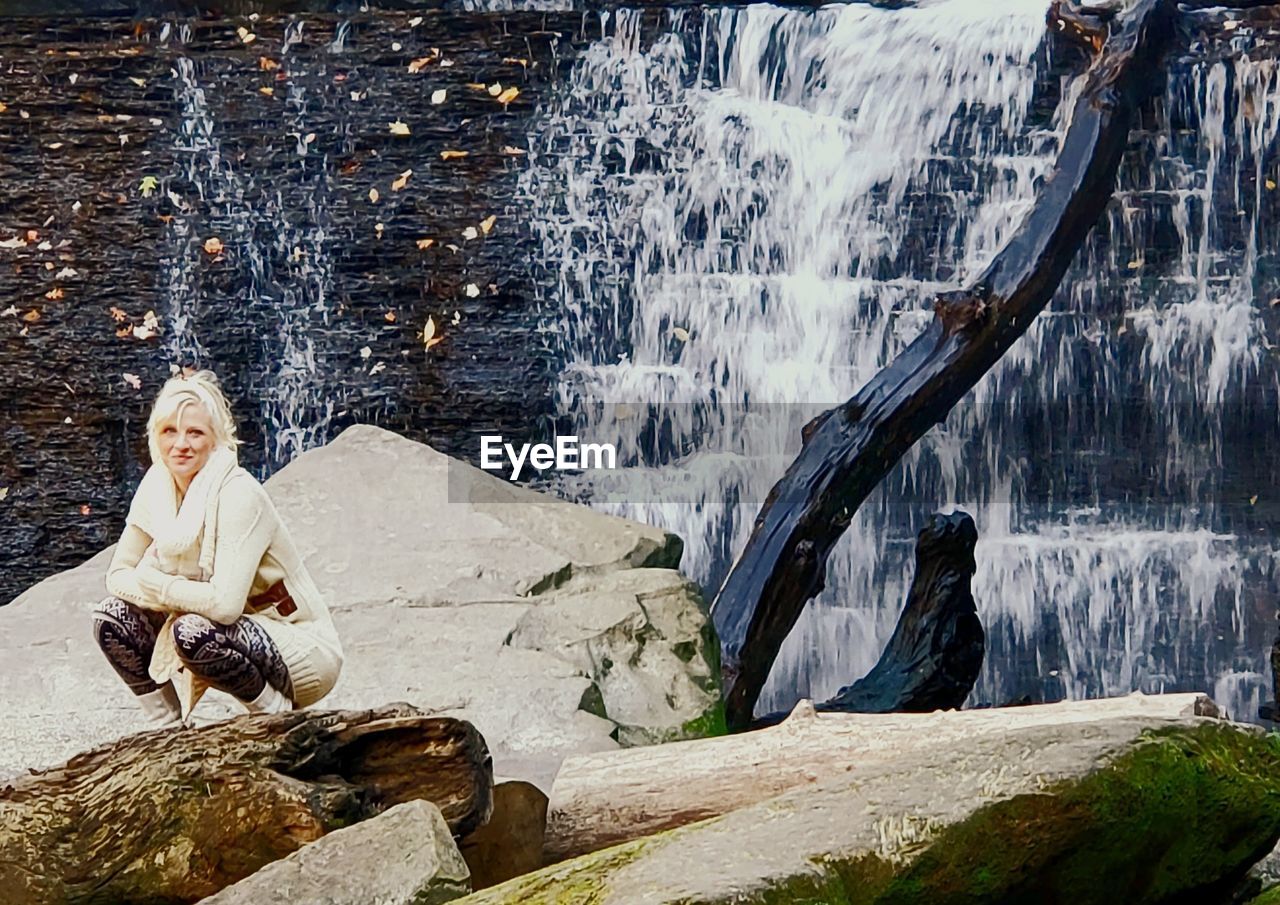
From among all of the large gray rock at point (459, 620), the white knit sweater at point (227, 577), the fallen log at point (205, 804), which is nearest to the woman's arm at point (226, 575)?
the white knit sweater at point (227, 577)

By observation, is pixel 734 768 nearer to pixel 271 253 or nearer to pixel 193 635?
pixel 193 635

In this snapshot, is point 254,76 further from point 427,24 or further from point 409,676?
point 409,676

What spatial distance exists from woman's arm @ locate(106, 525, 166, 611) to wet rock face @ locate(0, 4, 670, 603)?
3777mm

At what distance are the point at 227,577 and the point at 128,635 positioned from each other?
266 millimetres

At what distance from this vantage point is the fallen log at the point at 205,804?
3.10m

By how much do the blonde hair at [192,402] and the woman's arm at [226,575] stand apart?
0.16 metres

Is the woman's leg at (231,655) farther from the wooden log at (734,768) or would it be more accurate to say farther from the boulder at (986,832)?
the boulder at (986,832)

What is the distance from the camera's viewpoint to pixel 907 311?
7410 millimetres

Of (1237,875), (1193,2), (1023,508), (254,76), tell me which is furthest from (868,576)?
(1237,875)

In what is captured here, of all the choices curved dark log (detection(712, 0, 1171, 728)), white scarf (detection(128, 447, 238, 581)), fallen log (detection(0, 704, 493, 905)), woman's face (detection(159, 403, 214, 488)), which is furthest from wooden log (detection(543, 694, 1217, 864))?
curved dark log (detection(712, 0, 1171, 728))

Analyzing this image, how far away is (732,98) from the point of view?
7.55 meters

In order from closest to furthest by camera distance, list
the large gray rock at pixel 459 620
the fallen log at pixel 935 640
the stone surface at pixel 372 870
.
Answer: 1. the stone surface at pixel 372 870
2. the large gray rock at pixel 459 620
3. the fallen log at pixel 935 640

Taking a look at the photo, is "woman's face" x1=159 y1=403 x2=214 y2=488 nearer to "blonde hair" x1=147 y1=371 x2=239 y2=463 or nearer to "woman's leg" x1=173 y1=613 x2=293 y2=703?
"blonde hair" x1=147 y1=371 x2=239 y2=463

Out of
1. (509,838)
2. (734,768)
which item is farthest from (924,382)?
(509,838)
